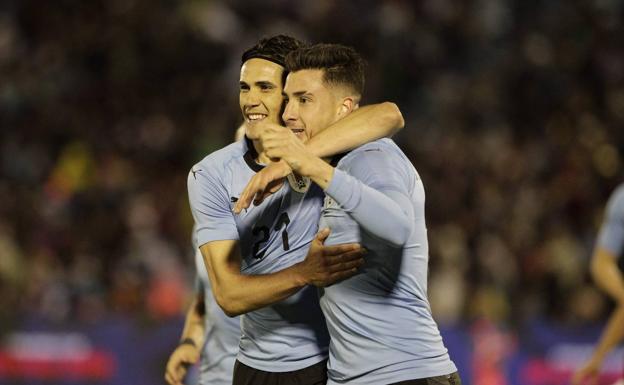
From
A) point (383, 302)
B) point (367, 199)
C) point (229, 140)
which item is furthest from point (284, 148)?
point (229, 140)

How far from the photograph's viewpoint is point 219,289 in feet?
14.9

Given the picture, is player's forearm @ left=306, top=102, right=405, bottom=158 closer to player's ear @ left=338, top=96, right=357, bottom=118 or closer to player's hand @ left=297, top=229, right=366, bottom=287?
player's ear @ left=338, top=96, right=357, bottom=118

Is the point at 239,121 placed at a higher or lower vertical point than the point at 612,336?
higher

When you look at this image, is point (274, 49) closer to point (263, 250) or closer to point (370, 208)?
point (263, 250)

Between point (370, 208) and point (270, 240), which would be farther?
point (270, 240)

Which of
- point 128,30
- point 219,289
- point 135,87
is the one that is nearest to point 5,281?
point 135,87

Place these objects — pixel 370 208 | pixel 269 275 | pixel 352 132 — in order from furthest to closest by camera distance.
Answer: pixel 269 275
pixel 352 132
pixel 370 208

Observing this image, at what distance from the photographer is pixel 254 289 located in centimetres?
438

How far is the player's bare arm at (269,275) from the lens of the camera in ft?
12.9

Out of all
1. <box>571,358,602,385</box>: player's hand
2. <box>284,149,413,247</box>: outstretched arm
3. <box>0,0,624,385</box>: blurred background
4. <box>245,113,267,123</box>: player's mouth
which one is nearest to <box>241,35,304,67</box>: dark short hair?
<box>245,113,267,123</box>: player's mouth

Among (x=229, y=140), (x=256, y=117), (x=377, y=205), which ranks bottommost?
(x=377, y=205)

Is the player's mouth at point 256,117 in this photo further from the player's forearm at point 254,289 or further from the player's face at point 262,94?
the player's forearm at point 254,289

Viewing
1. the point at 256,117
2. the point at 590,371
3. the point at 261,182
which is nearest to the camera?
the point at 261,182

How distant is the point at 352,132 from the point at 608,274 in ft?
10.4
